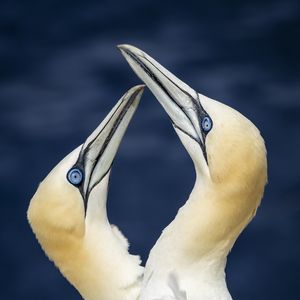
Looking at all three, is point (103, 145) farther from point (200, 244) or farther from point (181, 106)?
point (200, 244)

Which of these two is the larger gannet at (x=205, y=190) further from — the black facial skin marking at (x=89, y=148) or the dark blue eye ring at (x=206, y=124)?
the black facial skin marking at (x=89, y=148)

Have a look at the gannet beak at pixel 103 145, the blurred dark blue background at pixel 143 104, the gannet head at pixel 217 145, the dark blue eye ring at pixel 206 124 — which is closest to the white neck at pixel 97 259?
the gannet beak at pixel 103 145

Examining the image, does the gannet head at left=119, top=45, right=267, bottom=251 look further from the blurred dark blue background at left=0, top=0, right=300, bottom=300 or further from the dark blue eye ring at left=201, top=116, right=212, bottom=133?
the blurred dark blue background at left=0, top=0, right=300, bottom=300

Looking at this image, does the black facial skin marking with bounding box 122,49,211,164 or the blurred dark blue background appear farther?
the blurred dark blue background

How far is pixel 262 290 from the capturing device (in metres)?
19.4

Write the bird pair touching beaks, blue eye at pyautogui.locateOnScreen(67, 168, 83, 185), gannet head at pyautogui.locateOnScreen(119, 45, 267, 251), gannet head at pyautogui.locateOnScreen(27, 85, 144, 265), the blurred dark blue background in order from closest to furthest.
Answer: gannet head at pyautogui.locateOnScreen(119, 45, 267, 251) < the bird pair touching beaks < gannet head at pyautogui.locateOnScreen(27, 85, 144, 265) < blue eye at pyautogui.locateOnScreen(67, 168, 83, 185) < the blurred dark blue background

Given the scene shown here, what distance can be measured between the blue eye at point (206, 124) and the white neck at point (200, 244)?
1.39 ft

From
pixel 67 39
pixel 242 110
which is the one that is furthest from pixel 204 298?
pixel 67 39

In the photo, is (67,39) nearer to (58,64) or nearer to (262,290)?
(58,64)

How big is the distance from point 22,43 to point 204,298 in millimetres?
6432

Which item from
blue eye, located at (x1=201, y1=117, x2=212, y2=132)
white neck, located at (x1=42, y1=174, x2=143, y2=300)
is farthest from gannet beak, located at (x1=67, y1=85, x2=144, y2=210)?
blue eye, located at (x1=201, y1=117, x2=212, y2=132)

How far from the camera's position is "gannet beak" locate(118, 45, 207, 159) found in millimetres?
16109

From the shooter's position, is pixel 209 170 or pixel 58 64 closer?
pixel 209 170

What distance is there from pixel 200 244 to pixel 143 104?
5.09 m
